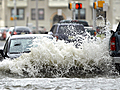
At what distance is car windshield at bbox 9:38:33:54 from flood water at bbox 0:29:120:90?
0.50m

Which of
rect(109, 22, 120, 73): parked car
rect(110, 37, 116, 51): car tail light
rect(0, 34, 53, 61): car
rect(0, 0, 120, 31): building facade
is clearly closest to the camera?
rect(109, 22, 120, 73): parked car

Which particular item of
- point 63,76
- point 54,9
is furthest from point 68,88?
point 54,9

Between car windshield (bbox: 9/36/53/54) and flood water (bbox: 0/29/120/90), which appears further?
car windshield (bbox: 9/36/53/54)

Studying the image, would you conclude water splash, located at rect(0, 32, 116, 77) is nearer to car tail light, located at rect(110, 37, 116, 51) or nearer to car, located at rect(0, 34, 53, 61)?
car tail light, located at rect(110, 37, 116, 51)

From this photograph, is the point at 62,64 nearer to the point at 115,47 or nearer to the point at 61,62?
the point at 61,62

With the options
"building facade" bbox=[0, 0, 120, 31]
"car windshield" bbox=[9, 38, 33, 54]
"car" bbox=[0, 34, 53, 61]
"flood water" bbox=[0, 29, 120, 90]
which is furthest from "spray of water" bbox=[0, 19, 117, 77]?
"building facade" bbox=[0, 0, 120, 31]

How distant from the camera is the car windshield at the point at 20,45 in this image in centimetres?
1104

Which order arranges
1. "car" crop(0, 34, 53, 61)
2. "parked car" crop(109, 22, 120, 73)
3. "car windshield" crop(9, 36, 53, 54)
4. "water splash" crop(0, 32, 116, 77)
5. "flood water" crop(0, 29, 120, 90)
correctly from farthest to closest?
1. "car windshield" crop(9, 36, 53, 54)
2. "car" crop(0, 34, 53, 61)
3. "parked car" crop(109, 22, 120, 73)
4. "water splash" crop(0, 32, 116, 77)
5. "flood water" crop(0, 29, 120, 90)

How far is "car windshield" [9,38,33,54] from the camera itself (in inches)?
435

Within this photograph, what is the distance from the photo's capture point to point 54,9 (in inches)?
2562

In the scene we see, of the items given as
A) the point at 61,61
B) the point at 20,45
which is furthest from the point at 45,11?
the point at 61,61

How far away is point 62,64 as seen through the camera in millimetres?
10594

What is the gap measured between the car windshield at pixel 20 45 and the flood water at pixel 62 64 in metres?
0.50

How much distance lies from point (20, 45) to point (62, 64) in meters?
1.60
